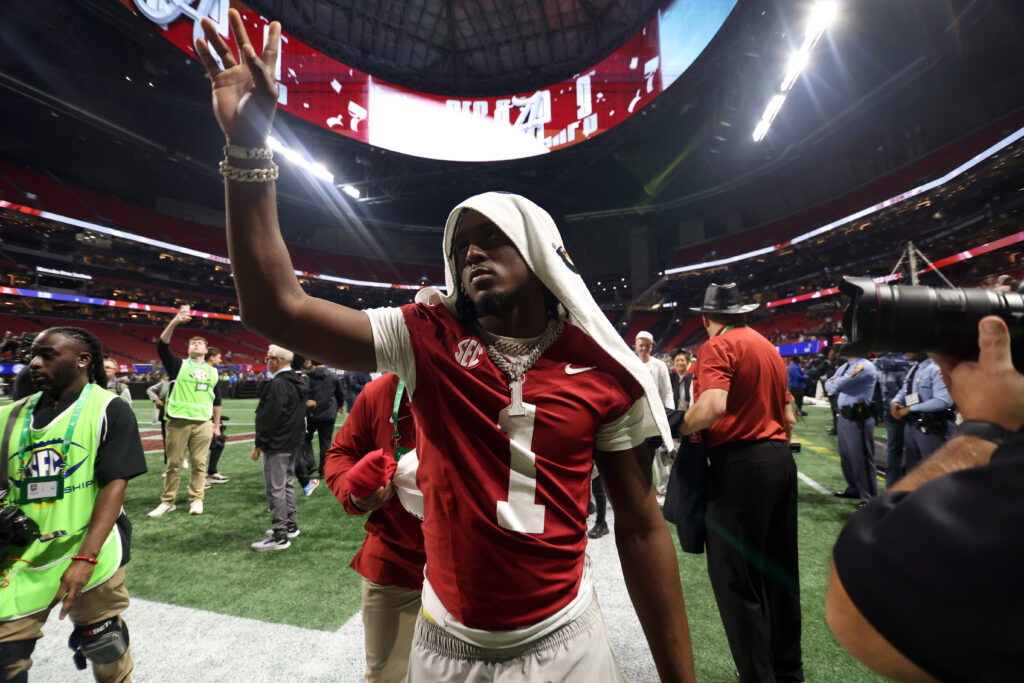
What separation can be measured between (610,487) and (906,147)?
1317 inches

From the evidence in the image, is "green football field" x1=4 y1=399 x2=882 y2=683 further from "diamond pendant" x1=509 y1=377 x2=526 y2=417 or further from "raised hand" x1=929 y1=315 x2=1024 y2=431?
"raised hand" x1=929 y1=315 x2=1024 y2=431

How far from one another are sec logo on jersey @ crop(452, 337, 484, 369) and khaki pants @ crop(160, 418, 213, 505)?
6.15m

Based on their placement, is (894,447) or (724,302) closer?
(724,302)

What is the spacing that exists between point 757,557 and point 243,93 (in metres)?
3.03

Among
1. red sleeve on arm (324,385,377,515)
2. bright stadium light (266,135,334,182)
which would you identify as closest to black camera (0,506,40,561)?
Answer: red sleeve on arm (324,385,377,515)

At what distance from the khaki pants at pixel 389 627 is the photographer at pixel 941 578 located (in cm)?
171

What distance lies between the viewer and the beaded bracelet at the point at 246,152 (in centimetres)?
81

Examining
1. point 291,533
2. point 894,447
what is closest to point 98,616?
point 291,533

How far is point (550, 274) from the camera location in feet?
4.00

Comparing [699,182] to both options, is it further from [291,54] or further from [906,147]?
[291,54]

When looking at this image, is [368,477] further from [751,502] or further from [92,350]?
[751,502]

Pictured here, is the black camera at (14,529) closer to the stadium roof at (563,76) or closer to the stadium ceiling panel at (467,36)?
the stadium roof at (563,76)

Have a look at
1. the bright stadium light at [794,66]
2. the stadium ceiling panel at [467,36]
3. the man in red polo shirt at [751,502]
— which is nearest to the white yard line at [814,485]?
the man in red polo shirt at [751,502]

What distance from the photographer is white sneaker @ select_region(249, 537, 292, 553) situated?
443 centimetres
